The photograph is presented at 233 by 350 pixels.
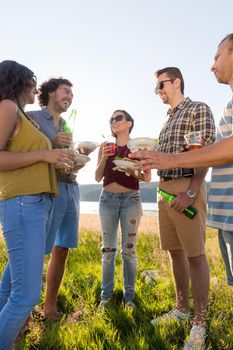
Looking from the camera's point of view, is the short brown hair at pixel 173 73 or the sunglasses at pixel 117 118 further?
the sunglasses at pixel 117 118

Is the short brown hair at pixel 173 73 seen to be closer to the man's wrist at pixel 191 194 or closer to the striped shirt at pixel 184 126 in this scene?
the striped shirt at pixel 184 126

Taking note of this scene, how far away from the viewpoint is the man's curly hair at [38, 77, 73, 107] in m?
4.86

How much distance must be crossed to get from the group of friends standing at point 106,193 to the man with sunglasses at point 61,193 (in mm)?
12

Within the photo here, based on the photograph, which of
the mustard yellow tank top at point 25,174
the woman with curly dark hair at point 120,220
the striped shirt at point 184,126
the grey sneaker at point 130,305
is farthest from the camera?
the woman with curly dark hair at point 120,220

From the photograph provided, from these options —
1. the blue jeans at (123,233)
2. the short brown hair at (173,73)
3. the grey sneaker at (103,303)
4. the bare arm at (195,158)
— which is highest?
the short brown hair at (173,73)

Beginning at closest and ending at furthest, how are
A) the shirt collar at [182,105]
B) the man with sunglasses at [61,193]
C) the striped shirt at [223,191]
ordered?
the striped shirt at [223,191], the shirt collar at [182,105], the man with sunglasses at [61,193]

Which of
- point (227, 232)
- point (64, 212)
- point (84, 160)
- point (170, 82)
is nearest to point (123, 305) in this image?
point (64, 212)

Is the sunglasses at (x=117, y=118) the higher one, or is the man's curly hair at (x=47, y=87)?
the man's curly hair at (x=47, y=87)

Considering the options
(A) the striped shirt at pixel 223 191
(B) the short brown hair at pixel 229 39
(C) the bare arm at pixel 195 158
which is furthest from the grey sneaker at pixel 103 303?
(B) the short brown hair at pixel 229 39

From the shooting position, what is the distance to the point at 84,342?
3.74 metres

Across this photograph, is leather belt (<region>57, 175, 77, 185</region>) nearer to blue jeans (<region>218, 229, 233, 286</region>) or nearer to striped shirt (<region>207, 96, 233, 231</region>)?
striped shirt (<region>207, 96, 233, 231</region>)

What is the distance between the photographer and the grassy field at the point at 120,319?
12.4 feet

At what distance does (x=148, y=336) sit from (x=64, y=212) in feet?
5.35

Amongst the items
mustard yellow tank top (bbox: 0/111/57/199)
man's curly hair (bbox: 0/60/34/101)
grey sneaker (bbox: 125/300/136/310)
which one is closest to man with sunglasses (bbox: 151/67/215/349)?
grey sneaker (bbox: 125/300/136/310)
